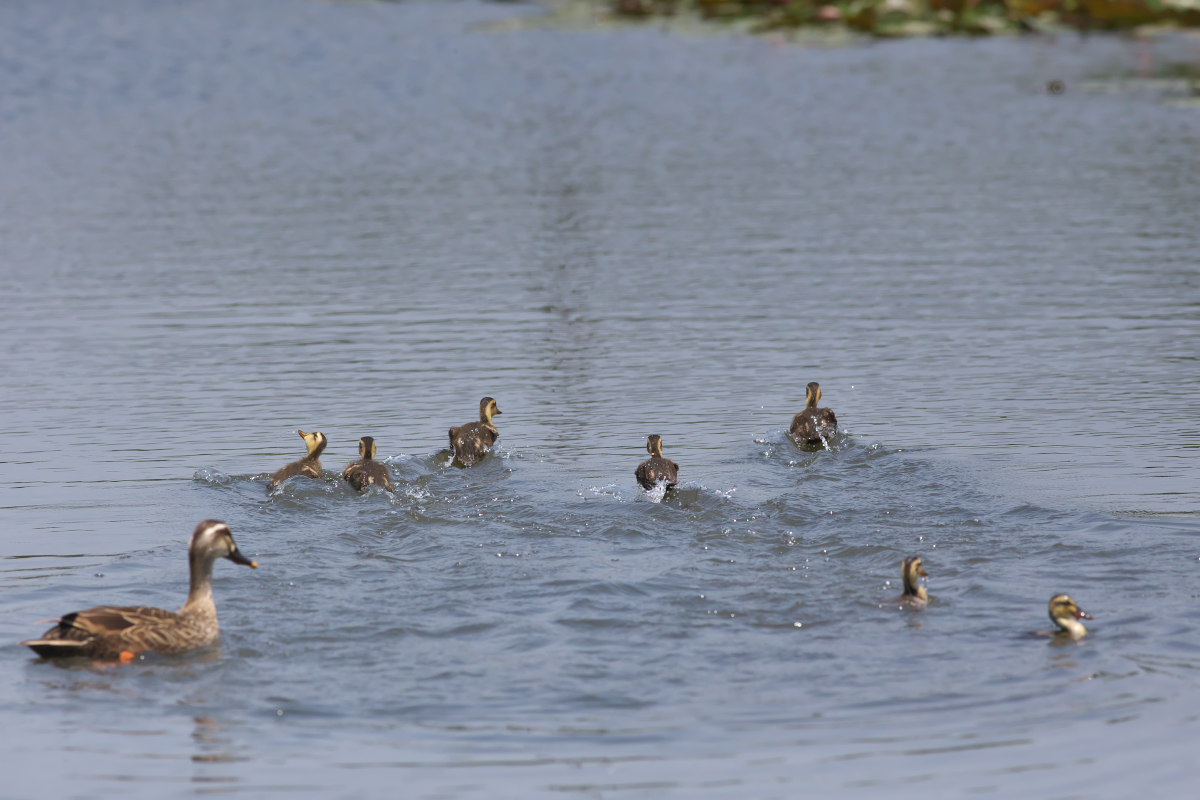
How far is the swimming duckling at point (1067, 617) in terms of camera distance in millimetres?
10055

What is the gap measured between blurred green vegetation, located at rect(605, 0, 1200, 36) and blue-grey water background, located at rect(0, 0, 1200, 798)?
2033 centimetres

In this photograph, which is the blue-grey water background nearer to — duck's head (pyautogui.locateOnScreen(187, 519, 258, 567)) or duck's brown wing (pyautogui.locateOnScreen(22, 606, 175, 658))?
duck's brown wing (pyautogui.locateOnScreen(22, 606, 175, 658))

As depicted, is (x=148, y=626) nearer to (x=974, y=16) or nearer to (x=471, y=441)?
(x=471, y=441)

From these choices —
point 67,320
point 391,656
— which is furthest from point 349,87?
point 391,656

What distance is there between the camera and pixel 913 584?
10.8 meters

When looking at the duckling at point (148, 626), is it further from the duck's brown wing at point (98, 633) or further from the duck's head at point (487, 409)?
the duck's head at point (487, 409)

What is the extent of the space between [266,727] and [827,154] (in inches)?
999

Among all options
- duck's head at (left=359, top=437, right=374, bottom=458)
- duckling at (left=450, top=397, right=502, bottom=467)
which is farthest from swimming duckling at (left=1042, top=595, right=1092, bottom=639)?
duck's head at (left=359, top=437, right=374, bottom=458)

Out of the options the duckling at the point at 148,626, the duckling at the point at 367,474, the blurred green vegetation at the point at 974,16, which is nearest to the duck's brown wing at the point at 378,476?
the duckling at the point at 367,474

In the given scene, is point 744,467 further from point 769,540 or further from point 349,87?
point 349,87

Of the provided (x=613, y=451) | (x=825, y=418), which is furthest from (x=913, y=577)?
(x=613, y=451)

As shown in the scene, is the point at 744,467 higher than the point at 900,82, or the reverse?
the point at 900,82

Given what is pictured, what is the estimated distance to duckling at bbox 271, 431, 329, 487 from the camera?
1379 centimetres

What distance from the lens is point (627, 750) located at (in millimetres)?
8734
